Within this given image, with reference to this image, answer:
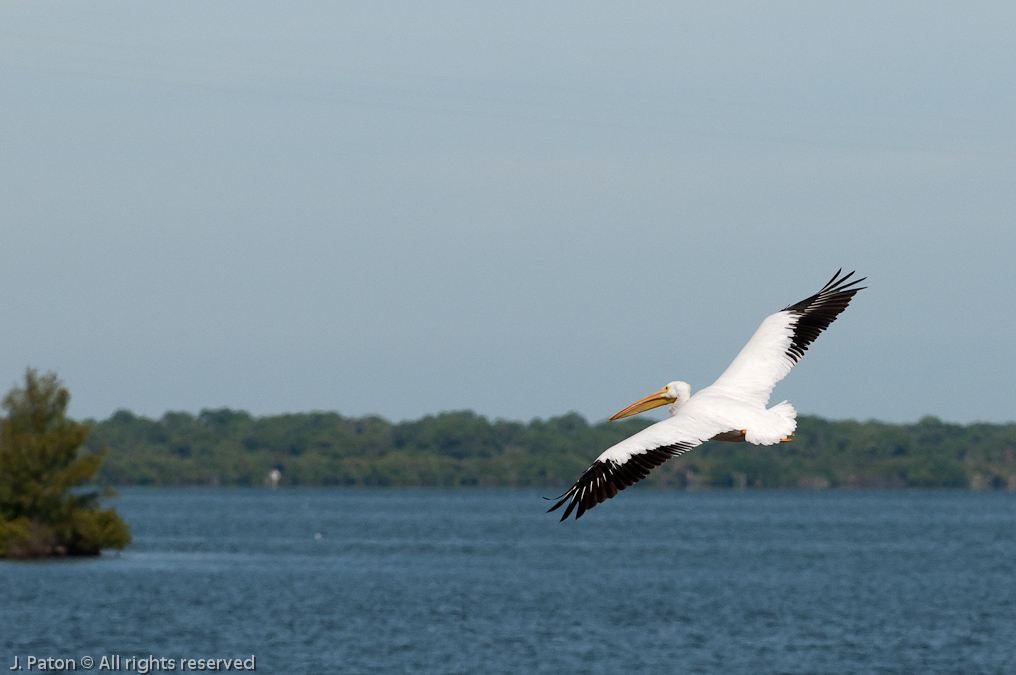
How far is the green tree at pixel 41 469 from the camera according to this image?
10338cm

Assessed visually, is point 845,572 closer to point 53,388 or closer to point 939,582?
point 939,582

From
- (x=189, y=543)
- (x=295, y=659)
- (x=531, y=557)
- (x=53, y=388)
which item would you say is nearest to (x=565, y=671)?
(x=295, y=659)

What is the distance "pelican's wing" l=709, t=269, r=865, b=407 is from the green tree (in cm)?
9257

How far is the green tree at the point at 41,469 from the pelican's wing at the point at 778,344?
92.6 metres

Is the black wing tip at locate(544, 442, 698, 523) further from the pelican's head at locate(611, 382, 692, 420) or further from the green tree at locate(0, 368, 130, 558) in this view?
the green tree at locate(0, 368, 130, 558)

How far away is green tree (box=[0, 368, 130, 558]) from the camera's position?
103375 millimetres

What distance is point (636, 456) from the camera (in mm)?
13344

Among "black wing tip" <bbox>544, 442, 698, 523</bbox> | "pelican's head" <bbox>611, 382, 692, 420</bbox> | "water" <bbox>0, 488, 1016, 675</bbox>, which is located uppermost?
"pelican's head" <bbox>611, 382, 692, 420</bbox>

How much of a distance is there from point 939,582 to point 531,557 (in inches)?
1848

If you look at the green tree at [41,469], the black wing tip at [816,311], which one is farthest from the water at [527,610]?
the black wing tip at [816,311]

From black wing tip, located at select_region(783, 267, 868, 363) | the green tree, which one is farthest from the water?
black wing tip, located at select_region(783, 267, 868, 363)

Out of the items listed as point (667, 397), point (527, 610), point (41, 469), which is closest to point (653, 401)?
point (667, 397)

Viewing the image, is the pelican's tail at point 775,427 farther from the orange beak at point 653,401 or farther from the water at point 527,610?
the water at point 527,610

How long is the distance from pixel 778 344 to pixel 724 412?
2.59 meters
